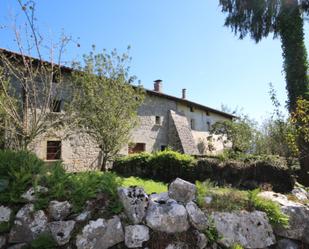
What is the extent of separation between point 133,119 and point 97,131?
1.80 metres

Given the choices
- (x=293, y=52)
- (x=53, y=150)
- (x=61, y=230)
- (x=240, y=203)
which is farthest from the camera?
(x=53, y=150)

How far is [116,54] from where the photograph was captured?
12.5 metres

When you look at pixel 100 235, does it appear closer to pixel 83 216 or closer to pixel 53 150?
pixel 83 216

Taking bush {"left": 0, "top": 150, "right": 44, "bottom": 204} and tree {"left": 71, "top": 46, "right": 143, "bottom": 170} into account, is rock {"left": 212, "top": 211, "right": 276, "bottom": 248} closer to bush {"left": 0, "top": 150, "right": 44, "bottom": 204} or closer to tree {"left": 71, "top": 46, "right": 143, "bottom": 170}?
bush {"left": 0, "top": 150, "right": 44, "bottom": 204}

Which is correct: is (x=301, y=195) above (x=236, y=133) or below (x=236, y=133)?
below

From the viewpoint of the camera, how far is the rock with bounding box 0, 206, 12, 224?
11.9 feet

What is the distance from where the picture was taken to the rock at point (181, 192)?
402cm

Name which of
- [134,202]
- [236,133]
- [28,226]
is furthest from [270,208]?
[236,133]

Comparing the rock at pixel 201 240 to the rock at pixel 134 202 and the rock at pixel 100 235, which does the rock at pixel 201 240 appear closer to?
the rock at pixel 134 202

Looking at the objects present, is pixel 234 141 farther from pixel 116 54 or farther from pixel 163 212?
pixel 163 212

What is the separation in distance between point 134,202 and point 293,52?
395 inches

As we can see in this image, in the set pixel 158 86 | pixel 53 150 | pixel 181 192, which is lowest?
pixel 181 192

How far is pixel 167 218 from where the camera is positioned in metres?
3.69

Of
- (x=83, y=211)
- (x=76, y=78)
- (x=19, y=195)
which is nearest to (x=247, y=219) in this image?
(x=83, y=211)
